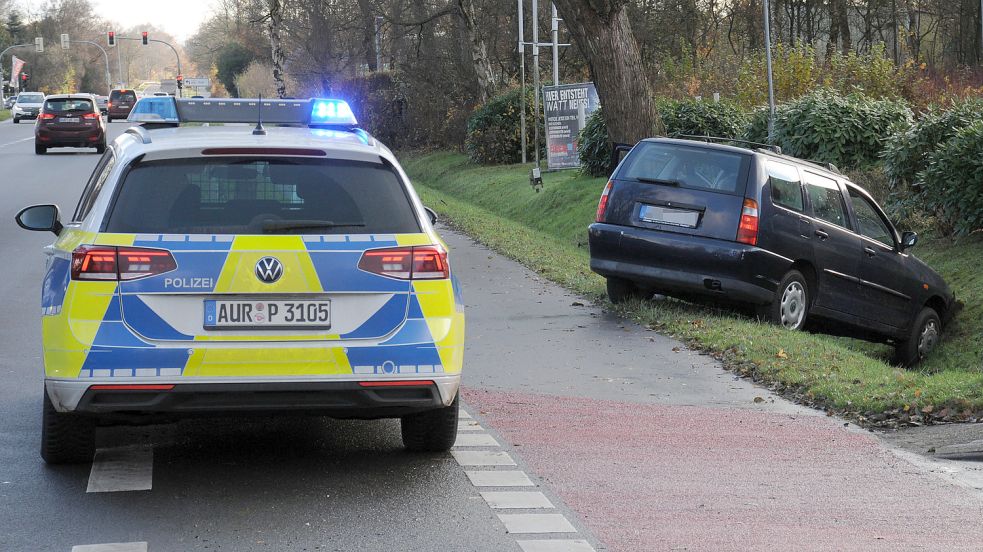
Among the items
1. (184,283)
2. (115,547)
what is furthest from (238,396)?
(115,547)

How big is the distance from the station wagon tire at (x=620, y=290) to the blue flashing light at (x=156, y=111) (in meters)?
5.84

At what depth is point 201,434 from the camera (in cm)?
711

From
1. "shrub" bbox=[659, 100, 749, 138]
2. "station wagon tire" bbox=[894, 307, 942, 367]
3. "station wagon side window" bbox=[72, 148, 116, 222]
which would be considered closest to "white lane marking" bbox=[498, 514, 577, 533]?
"station wagon side window" bbox=[72, 148, 116, 222]

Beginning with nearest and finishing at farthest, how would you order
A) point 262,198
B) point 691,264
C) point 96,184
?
point 262,198, point 96,184, point 691,264

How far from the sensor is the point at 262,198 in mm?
5980

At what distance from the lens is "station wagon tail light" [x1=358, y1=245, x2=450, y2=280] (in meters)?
5.82

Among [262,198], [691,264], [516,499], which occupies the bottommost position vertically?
[516,499]

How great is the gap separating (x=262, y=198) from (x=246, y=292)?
1.74 feet

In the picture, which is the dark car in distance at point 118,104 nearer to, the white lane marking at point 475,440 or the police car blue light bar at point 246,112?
the police car blue light bar at point 246,112

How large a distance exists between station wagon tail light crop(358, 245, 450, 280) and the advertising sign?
22.2 meters

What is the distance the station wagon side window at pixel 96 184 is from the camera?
6.18m

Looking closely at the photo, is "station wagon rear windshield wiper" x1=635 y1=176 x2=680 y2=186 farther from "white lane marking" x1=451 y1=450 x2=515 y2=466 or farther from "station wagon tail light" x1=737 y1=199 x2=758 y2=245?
"white lane marking" x1=451 y1=450 x2=515 y2=466

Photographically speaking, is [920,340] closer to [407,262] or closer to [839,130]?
[839,130]

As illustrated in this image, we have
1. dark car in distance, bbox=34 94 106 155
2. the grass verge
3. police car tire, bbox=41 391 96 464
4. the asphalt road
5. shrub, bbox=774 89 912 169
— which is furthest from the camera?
dark car in distance, bbox=34 94 106 155
